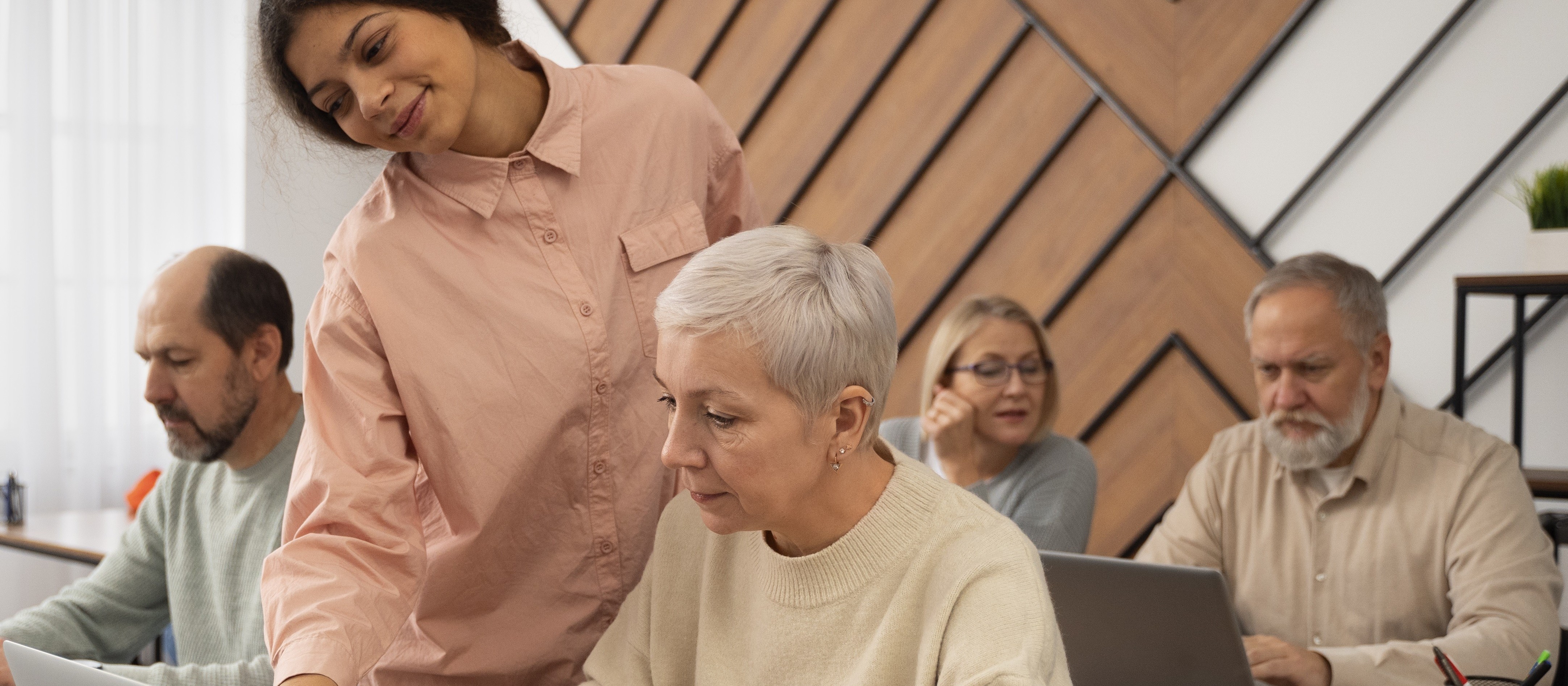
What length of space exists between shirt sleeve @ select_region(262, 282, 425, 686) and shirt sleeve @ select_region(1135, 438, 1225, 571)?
1.41 metres

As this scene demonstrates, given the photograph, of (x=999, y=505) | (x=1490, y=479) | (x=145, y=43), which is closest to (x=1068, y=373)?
(x=999, y=505)

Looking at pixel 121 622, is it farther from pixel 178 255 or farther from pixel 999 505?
pixel 999 505

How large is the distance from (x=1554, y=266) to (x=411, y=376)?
6.81ft

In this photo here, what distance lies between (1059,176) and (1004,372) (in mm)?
734

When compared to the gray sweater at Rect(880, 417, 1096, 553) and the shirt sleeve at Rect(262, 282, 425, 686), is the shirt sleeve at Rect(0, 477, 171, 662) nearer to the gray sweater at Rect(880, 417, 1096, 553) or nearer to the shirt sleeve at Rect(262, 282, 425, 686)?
the shirt sleeve at Rect(262, 282, 425, 686)

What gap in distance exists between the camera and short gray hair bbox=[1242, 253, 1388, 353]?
6.74 feet

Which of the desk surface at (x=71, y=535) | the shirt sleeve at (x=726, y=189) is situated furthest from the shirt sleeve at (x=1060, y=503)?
the desk surface at (x=71, y=535)

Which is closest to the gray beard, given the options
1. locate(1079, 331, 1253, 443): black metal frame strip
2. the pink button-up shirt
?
the pink button-up shirt

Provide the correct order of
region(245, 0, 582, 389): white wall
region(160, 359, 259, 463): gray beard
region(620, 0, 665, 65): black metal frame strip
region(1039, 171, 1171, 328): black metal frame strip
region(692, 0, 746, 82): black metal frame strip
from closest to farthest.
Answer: region(160, 359, 259, 463): gray beard → region(1039, 171, 1171, 328): black metal frame strip → region(692, 0, 746, 82): black metal frame strip → region(620, 0, 665, 65): black metal frame strip → region(245, 0, 582, 389): white wall

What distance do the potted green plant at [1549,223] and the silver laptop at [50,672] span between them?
2.37 metres

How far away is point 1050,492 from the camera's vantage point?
8.26 feet

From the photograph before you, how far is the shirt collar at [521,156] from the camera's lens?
1.28 meters

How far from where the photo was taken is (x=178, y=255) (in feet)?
7.62

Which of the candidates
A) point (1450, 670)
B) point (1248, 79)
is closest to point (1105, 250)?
point (1248, 79)
